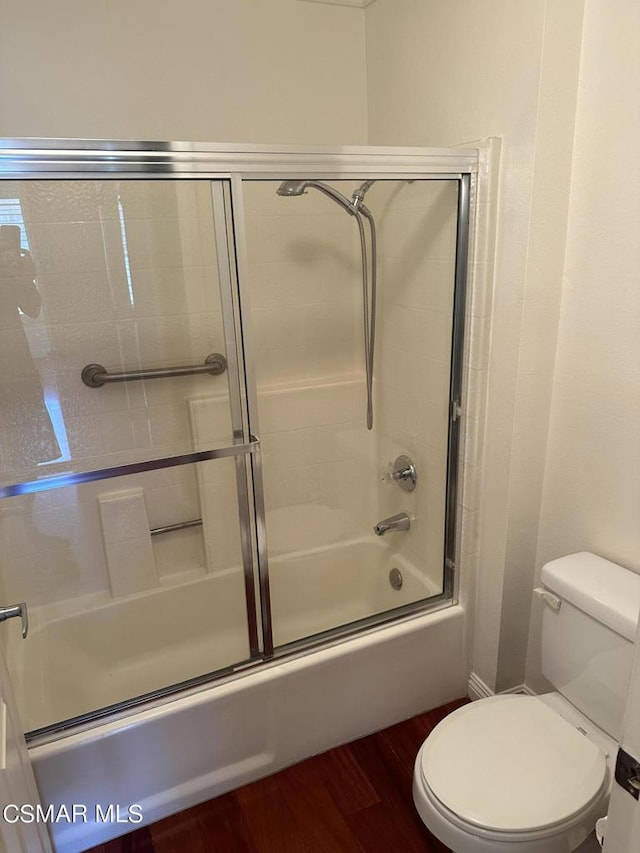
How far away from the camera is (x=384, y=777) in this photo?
5.49 feet

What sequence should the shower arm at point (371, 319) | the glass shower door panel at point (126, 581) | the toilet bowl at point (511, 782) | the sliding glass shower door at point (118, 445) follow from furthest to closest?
the shower arm at point (371, 319) < the glass shower door panel at point (126, 581) < the sliding glass shower door at point (118, 445) < the toilet bowl at point (511, 782)

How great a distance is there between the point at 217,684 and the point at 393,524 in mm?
884

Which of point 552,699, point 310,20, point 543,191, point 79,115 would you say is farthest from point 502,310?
point 79,115

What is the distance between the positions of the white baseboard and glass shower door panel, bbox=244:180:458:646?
312 mm

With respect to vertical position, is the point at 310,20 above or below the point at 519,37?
above

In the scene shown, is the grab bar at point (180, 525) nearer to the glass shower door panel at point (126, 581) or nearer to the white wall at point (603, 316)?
the glass shower door panel at point (126, 581)

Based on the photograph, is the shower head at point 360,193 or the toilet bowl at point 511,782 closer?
the toilet bowl at point 511,782

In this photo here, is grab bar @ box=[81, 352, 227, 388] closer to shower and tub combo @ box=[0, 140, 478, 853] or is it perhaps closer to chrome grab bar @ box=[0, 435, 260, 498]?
shower and tub combo @ box=[0, 140, 478, 853]

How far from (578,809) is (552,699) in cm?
31

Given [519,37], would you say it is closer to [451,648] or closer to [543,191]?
[543,191]

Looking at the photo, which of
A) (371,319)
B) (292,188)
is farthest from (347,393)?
(292,188)

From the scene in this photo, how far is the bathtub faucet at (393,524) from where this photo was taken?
213 cm

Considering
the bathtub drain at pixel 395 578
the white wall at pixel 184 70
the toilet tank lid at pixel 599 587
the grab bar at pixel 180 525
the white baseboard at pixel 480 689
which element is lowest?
the white baseboard at pixel 480 689

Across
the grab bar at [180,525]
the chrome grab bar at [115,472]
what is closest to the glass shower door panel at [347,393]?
the grab bar at [180,525]
